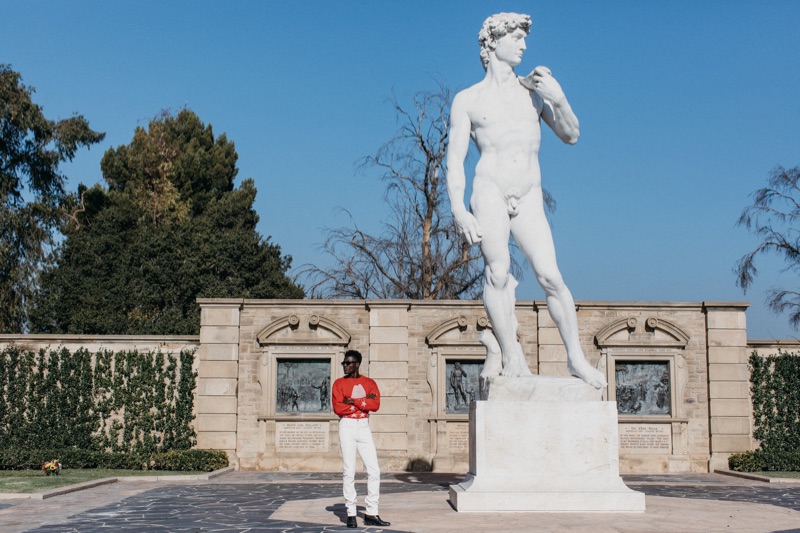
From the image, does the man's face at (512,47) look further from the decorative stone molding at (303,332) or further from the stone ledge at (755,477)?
the decorative stone molding at (303,332)

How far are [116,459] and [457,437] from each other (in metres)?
6.30

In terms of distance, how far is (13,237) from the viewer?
25.0 metres

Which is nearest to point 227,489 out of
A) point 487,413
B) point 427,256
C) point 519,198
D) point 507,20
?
point 487,413

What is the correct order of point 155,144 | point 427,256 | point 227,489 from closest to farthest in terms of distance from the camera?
1. point 227,489
2. point 427,256
3. point 155,144

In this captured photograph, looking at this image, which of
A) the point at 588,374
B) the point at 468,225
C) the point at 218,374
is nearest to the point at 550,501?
the point at 588,374

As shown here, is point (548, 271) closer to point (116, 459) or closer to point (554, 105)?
point (554, 105)

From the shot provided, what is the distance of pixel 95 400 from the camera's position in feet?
57.4

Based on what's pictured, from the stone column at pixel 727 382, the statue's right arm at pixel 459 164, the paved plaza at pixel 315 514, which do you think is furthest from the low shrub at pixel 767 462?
the statue's right arm at pixel 459 164

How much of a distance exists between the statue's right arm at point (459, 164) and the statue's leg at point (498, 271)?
0.13 meters

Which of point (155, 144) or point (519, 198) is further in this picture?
point (155, 144)

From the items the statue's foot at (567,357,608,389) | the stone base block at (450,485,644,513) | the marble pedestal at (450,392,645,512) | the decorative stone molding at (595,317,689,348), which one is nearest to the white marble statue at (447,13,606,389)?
the statue's foot at (567,357,608,389)

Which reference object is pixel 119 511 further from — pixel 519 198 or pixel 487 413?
pixel 519 198

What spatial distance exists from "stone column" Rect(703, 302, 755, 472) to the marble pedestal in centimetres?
1038

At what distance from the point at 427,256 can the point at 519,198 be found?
60.9ft
